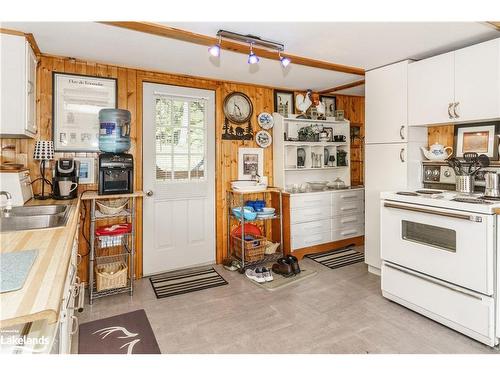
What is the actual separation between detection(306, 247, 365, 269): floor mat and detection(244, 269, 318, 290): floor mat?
0.39 m

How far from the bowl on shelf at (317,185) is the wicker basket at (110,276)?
2.64 metres

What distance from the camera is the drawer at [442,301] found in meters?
2.12

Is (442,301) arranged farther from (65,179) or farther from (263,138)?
(65,179)

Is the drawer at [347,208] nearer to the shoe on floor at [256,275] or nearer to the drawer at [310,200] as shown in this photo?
the drawer at [310,200]

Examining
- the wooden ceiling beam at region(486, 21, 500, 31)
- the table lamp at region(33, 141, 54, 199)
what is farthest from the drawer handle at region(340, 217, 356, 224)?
the table lamp at region(33, 141, 54, 199)

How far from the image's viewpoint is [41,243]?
4.75 feet

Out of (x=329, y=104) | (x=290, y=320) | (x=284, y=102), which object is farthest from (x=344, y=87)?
(x=290, y=320)

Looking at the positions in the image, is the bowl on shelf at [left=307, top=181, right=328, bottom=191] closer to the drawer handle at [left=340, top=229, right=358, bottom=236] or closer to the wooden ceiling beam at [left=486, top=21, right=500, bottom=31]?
the drawer handle at [left=340, top=229, right=358, bottom=236]

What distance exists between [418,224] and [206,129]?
247cm

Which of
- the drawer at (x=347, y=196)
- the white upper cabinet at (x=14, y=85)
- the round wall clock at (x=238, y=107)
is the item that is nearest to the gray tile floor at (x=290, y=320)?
the drawer at (x=347, y=196)

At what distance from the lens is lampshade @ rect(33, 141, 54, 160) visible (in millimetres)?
2752

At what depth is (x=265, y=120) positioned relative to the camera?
13.8 feet
